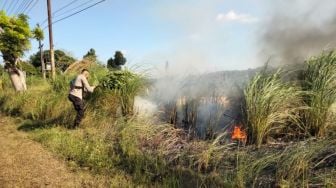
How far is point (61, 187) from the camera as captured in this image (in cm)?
563

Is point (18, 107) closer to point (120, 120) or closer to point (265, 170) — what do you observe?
point (120, 120)

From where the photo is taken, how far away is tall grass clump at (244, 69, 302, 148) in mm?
6172

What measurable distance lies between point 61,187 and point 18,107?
29.6 feet

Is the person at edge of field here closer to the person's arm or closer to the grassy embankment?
the person's arm

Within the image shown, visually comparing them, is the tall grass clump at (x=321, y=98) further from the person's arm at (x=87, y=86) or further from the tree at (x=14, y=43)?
the tree at (x=14, y=43)

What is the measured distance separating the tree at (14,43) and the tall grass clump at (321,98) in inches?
499

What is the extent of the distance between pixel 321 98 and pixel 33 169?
4592 mm

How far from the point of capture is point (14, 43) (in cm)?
1642

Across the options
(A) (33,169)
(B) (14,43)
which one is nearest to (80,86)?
(A) (33,169)

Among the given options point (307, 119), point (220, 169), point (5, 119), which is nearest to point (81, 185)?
point (220, 169)

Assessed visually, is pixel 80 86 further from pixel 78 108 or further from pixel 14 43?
pixel 14 43

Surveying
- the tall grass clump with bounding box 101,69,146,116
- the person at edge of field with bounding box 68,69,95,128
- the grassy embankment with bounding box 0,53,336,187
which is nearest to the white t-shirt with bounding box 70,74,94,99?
the person at edge of field with bounding box 68,69,95,128

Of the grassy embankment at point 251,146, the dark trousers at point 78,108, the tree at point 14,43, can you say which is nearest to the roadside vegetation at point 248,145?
the grassy embankment at point 251,146

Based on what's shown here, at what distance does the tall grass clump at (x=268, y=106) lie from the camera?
6172 millimetres
